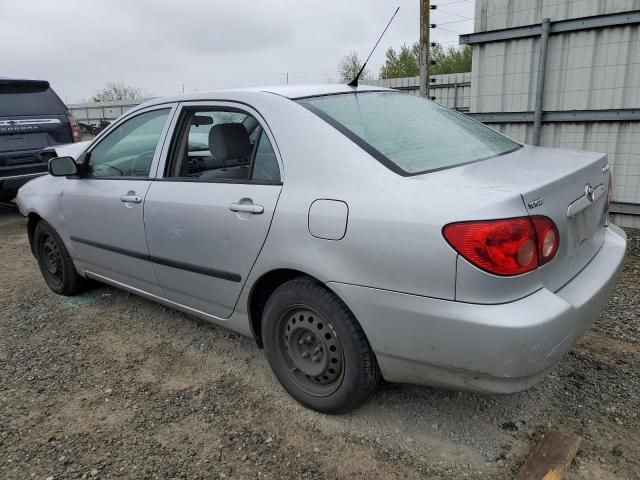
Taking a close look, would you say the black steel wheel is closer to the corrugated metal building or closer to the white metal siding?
the corrugated metal building

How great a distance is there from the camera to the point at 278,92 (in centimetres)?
278

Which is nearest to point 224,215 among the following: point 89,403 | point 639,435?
point 89,403

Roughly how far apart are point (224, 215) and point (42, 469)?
143cm

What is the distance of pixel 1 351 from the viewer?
3482mm

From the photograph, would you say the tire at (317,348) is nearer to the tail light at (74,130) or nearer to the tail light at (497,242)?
the tail light at (497,242)

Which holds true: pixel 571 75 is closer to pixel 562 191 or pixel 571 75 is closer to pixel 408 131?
pixel 408 131

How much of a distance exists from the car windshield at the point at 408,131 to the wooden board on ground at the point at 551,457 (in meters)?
1.31

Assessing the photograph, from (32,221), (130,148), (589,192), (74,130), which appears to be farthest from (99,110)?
(589,192)

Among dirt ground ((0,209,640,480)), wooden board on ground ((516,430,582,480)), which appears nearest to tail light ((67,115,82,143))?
dirt ground ((0,209,640,480))

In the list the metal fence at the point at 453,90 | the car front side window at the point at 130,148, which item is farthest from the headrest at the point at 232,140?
the metal fence at the point at 453,90

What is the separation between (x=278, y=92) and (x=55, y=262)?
267cm

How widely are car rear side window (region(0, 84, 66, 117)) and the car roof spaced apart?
4.87 m

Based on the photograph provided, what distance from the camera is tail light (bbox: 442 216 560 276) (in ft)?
6.23

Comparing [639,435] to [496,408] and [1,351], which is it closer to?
[496,408]
